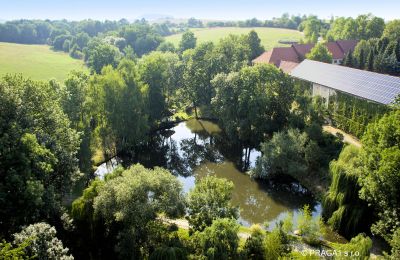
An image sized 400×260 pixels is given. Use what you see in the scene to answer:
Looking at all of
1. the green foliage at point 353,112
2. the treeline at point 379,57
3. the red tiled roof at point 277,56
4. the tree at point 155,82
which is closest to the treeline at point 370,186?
the green foliage at point 353,112

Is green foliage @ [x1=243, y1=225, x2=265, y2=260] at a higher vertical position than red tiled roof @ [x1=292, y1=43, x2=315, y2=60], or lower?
lower

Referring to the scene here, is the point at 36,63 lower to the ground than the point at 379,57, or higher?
lower

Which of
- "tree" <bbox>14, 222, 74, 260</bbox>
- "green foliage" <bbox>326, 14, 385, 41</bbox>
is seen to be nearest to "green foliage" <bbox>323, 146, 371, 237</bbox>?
"tree" <bbox>14, 222, 74, 260</bbox>

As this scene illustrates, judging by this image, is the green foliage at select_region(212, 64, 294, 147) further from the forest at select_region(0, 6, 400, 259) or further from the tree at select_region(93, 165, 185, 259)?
the tree at select_region(93, 165, 185, 259)

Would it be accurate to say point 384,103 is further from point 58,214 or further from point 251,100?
point 58,214

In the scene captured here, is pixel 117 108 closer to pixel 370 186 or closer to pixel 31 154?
pixel 31 154

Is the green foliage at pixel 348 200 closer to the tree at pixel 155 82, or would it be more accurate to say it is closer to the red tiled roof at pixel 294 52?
the tree at pixel 155 82

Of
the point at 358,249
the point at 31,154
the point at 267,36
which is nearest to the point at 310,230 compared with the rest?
the point at 358,249
